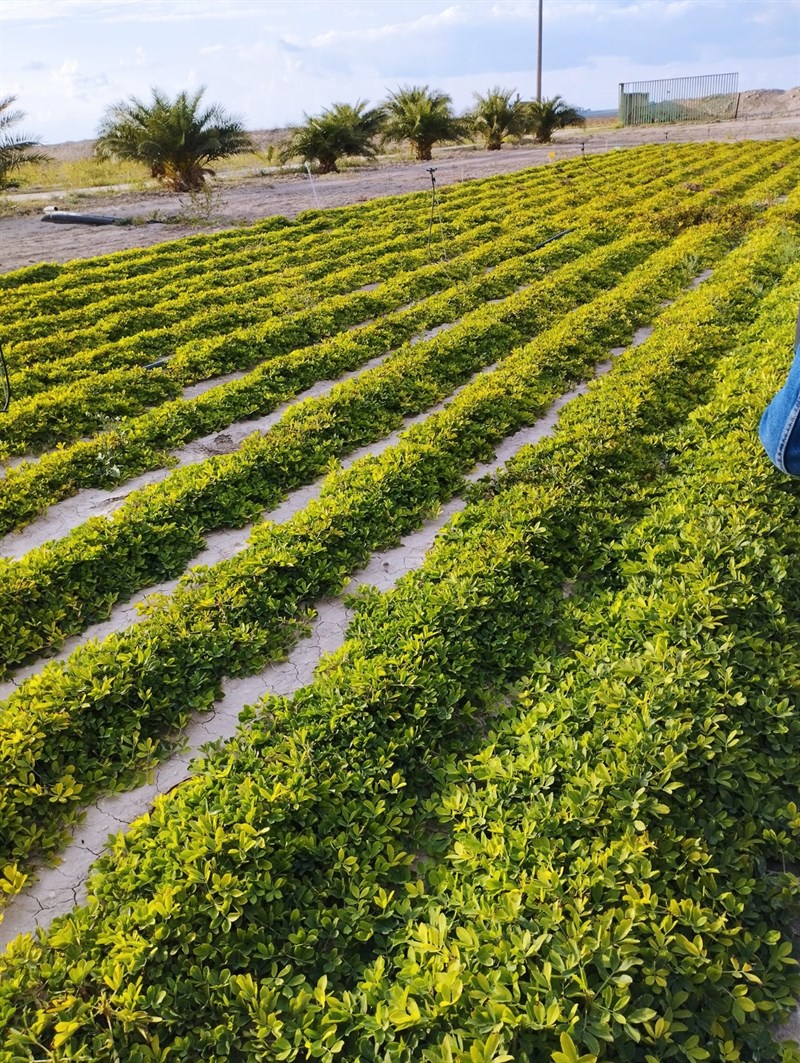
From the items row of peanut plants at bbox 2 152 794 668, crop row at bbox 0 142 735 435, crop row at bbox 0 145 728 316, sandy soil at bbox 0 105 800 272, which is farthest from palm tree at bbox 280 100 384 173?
row of peanut plants at bbox 2 152 794 668

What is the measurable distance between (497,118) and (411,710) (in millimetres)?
40187

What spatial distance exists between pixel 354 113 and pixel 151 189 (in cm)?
993

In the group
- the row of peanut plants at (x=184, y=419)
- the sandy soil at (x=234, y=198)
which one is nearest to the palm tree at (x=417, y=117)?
the sandy soil at (x=234, y=198)

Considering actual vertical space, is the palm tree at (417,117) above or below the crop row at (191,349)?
above

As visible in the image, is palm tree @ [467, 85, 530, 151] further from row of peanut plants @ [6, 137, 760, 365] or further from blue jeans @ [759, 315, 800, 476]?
blue jeans @ [759, 315, 800, 476]

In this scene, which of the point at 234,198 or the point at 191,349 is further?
the point at 234,198

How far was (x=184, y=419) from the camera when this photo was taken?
8.48 m

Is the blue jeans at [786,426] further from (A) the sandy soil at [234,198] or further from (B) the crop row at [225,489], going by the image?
(A) the sandy soil at [234,198]

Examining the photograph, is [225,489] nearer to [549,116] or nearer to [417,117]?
[417,117]

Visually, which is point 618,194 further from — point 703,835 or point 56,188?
point 56,188

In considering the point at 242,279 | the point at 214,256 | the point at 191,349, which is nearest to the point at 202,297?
the point at 242,279

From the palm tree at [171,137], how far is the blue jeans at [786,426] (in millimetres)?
27174

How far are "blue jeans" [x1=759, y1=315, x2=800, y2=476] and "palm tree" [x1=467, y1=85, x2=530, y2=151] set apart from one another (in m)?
40.9

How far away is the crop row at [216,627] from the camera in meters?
3.99
